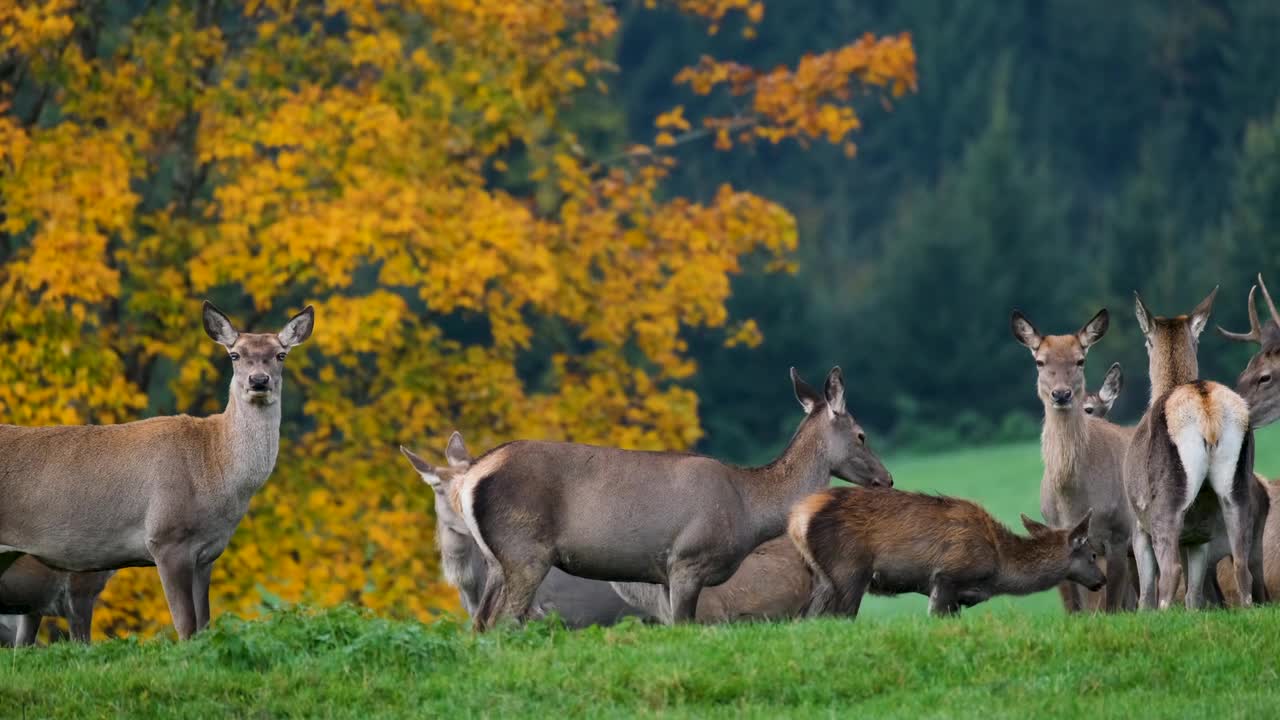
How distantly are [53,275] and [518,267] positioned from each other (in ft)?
14.3

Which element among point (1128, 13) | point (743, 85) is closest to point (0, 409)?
point (743, 85)

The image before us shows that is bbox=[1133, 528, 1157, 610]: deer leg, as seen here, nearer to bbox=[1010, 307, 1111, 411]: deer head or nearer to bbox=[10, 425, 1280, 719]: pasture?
bbox=[10, 425, 1280, 719]: pasture

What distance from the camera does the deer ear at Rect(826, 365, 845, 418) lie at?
1409 cm

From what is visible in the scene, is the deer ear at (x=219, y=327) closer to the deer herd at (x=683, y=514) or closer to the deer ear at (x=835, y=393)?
the deer herd at (x=683, y=514)

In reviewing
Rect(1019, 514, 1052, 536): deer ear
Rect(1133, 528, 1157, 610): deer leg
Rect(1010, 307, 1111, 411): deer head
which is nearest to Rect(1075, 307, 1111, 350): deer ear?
Rect(1010, 307, 1111, 411): deer head

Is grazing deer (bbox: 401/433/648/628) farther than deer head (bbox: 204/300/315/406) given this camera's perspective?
Yes

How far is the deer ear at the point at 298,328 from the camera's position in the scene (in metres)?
13.9

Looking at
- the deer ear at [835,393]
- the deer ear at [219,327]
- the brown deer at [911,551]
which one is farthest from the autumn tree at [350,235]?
the brown deer at [911,551]

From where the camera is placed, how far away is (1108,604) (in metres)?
13.6

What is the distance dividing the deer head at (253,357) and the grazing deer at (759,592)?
304 cm

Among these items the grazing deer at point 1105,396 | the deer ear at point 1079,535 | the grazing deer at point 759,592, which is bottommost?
the grazing deer at point 759,592

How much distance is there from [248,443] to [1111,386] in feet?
24.4

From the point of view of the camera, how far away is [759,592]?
14.6 metres

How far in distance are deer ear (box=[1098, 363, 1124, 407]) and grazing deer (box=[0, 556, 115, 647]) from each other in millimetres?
7920
